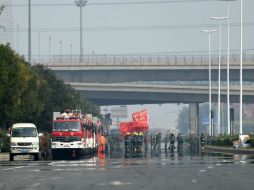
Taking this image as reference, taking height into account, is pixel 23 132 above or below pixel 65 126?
below

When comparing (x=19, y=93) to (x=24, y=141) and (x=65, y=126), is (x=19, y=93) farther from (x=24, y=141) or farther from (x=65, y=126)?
(x=24, y=141)

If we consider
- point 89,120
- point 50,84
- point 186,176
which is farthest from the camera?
point 50,84

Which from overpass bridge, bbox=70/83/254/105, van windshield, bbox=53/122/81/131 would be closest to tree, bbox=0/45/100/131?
van windshield, bbox=53/122/81/131

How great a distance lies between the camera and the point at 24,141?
2349 inches

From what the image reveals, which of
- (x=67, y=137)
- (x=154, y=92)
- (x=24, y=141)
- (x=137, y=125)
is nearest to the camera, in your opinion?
(x=24, y=141)

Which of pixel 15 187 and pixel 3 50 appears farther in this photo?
pixel 3 50

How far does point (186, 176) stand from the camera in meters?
32.7

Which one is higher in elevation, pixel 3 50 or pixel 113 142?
pixel 3 50

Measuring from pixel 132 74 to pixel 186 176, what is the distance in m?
116

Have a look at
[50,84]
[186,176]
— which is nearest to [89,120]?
[50,84]

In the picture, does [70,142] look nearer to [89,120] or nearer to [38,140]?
[38,140]

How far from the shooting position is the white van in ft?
195

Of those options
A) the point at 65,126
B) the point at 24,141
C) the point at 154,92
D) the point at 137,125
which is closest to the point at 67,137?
the point at 65,126

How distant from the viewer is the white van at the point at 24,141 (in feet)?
195
